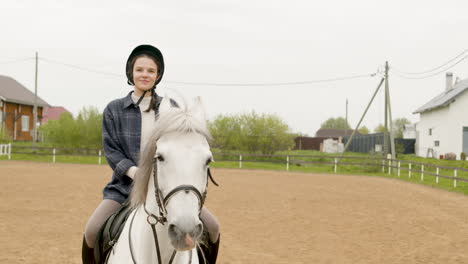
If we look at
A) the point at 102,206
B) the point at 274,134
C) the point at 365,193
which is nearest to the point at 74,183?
the point at 365,193

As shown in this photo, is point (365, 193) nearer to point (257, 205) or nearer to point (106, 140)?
point (257, 205)

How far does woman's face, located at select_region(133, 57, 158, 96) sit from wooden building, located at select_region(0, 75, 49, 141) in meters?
45.6

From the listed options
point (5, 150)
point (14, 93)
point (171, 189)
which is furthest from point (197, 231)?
point (14, 93)

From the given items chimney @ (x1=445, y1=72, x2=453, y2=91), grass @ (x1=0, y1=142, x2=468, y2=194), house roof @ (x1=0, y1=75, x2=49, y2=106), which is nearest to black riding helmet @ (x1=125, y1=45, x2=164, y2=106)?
grass @ (x1=0, y1=142, x2=468, y2=194)

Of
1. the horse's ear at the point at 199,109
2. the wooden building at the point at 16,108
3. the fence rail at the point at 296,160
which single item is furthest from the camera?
the wooden building at the point at 16,108

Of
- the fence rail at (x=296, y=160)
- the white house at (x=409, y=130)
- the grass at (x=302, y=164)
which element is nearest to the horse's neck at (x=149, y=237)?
the fence rail at (x=296, y=160)

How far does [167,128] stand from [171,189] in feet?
1.08

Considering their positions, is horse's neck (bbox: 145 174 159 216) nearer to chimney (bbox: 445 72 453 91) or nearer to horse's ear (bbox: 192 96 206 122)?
horse's ear (bbox: 192 96 206 122)

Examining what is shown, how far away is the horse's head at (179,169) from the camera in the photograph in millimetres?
1976

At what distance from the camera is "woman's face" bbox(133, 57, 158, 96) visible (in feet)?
9.66

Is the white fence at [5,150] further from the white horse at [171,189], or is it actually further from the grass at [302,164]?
the white horse at [171,189]

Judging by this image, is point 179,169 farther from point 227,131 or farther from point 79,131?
point 79,131

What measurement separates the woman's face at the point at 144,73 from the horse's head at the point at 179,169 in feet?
2.07

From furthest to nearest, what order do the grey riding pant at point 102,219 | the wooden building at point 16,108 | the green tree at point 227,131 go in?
the wooden building at point 16,108
the green tree at point 227,131
the grey riding pant at point 102,219
